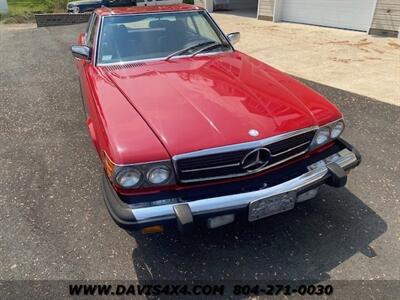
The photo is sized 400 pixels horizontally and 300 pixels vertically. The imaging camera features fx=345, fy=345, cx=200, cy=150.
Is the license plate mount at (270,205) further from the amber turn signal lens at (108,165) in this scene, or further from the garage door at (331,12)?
the garage door at (331,12)

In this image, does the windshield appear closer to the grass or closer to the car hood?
the car hood

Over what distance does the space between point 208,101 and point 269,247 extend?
124cm

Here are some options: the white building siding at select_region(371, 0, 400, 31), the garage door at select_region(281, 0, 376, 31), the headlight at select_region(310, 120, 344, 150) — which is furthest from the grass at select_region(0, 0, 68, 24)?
the headlight at select_region(310, 120, 344, 150)

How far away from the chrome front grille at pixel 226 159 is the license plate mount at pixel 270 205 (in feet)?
0.72

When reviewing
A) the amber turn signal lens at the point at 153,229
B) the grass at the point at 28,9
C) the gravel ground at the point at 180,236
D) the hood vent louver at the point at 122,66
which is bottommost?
the grass at the point at 28,9

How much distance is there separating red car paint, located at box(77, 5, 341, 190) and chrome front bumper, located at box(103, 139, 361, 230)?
311 mm

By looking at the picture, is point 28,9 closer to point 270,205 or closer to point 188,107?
point 188,107

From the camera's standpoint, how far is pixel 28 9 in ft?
68.9

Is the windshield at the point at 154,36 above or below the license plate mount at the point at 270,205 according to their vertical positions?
above

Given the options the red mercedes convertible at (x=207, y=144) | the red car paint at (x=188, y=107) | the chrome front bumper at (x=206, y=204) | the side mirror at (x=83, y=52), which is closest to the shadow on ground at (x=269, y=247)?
the red mercedes convertible at (x=207, y=144)

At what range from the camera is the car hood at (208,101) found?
231cm

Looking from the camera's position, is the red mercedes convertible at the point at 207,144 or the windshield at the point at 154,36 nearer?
the red mercedes convertible at the point at 207,144

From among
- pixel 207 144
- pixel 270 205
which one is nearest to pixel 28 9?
pixel 207 144

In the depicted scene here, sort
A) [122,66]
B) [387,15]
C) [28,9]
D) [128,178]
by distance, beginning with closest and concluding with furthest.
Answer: [128,178]
[122,66]
[387,15]
[28,9]
